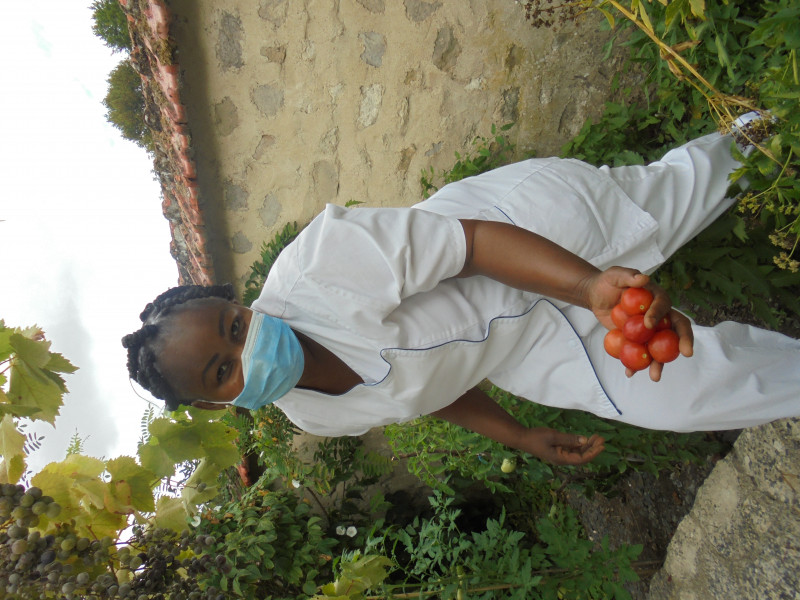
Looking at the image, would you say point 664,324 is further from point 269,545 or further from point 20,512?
point 269,545

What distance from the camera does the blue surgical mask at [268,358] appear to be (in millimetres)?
1433

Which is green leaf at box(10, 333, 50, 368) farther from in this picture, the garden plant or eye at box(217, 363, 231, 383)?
eye at box(217, 363, 231, 383)

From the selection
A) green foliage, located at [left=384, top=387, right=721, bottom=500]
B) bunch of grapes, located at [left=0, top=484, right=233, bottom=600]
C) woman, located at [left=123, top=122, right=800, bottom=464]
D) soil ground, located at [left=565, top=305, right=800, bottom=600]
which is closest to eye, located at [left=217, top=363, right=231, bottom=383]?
woman, located at [left=123, top=122, right=800, bottom=464]

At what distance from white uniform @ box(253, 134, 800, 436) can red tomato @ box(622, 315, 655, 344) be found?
0.48 meters

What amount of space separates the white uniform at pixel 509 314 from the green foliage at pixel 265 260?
1.77 m

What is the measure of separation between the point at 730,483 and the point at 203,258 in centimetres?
302

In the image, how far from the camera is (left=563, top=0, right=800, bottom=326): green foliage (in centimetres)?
147

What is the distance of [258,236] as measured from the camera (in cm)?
350

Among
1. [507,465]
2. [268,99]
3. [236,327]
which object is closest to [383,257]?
[236,327]

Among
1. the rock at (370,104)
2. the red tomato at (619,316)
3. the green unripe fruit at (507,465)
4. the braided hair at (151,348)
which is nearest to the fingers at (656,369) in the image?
the red tomato at (619,316)

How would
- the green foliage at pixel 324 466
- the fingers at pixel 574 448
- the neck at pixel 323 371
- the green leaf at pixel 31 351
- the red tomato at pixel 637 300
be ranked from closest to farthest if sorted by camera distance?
the red tomato at pixel 637 300, the green leaf at pixel 31 351, the neck at pixel 323 371, the fingers at pixel 574 448, the green foliage at pixel 324 466

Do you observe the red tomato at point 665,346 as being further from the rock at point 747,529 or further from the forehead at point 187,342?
the forehead at point 187,342

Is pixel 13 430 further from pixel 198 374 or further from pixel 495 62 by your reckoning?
pixel 495 62

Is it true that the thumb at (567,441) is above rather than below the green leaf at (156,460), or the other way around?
below
